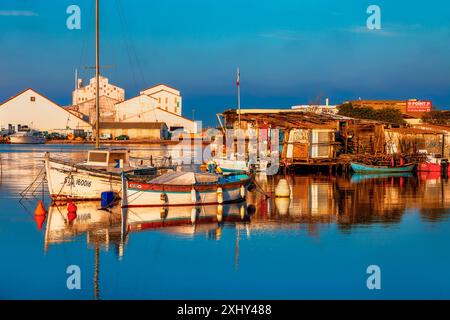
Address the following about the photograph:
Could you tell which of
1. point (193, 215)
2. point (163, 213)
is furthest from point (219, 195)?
point (163, 213)

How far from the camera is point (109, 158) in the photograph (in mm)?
34156

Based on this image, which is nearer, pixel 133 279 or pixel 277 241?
pixel 133 279

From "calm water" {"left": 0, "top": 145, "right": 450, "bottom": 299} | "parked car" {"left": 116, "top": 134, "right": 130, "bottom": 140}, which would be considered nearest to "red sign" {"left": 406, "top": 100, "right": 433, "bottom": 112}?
"parked car" {"left": 116, "top": 134, "right": 130, "bottom": 140}

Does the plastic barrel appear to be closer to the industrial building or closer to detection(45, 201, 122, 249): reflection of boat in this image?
detection(45, 201, 122, 249): reflection of boat

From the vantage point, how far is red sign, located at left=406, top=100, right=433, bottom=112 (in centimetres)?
11421

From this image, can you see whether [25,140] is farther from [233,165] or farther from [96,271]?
[96,271]

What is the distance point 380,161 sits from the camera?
5738 centimetres

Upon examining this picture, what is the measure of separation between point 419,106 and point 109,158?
291ft

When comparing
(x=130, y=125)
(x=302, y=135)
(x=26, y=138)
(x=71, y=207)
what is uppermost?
(x=130, y=125)

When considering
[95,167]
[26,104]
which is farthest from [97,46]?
[26,104]

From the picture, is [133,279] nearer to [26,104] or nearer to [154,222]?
[154,222]

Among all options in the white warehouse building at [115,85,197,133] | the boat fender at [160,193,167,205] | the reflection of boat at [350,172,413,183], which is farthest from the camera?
the white warehouse building at [115,85,197,133]
